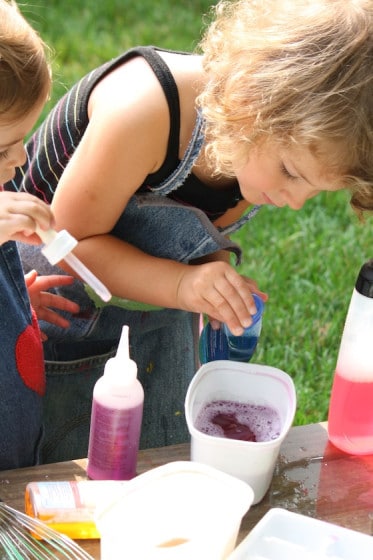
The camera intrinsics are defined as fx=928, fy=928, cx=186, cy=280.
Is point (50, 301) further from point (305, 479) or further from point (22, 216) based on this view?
point (305, 479)

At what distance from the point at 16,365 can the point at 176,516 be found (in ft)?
1.24

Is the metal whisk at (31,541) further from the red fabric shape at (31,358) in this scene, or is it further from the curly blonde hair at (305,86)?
the curly blonde hair at (305,86)

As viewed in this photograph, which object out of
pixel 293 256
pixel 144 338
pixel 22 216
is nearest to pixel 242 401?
pixel 22 216

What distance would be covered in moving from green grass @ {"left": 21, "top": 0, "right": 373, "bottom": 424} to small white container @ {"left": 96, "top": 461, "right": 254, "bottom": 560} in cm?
102

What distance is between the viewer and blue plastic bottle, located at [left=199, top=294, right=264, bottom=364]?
1.38 meters

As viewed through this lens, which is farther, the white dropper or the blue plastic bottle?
the blue plastic bottle

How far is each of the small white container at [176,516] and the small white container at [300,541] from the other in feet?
0.11

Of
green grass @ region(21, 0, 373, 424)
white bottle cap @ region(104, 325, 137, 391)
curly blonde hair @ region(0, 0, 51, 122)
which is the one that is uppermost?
curly blonde hair @ region(0, 0, 51, 122)

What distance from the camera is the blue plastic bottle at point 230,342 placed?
4.52 ft

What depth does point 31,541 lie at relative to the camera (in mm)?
1117

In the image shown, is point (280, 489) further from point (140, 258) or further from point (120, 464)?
point (140, 258)

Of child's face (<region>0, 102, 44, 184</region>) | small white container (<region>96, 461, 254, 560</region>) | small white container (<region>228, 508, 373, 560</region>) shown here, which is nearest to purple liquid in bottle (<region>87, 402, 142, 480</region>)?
small white container (<region>96, 461, 254, 560</region>)

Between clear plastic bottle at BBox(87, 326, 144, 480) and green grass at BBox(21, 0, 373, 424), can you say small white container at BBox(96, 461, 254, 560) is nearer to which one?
clear plastic bottle at BBox(87, 326, 144, 480)

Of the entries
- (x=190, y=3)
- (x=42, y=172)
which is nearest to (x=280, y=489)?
(x=42, y=172)
